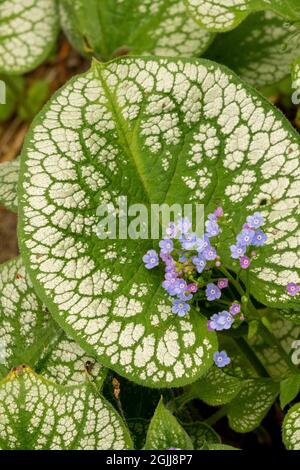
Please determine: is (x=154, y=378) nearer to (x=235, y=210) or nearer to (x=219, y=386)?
(x=219, y=386)

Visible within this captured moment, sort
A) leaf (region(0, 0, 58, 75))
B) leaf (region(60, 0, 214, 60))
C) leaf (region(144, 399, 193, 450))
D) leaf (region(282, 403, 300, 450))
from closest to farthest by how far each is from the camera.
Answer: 1. leaf (region(144, 399, 193, 450))
2. leaf (region(282, 403, 300, 450))
3. leaf (region(60, 0, 214, 60))
4. leaf (region(0, 0, 58, 75))

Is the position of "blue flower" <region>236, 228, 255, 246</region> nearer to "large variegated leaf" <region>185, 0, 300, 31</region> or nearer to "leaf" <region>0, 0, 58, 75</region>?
"large variegated leaf" <region>185, 0, 300, 31</region>

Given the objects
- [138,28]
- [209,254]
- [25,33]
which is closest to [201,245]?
[209,254]

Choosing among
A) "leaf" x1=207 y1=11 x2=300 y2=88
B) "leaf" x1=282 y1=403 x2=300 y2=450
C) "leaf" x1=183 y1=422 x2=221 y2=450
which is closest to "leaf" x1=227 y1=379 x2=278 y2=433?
"leaf" x1=183 y1=422 x2=221 y2=450

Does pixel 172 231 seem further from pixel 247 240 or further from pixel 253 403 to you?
pixel 253 403

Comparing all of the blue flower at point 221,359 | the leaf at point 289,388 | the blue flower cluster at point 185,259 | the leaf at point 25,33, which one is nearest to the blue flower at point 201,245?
the blue flower cluster at point 185,259
